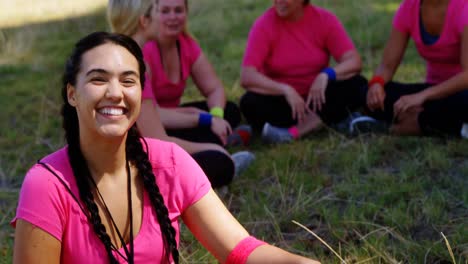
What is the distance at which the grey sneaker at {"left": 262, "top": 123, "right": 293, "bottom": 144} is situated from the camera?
4.65 metres

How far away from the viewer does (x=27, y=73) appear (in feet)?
22.4

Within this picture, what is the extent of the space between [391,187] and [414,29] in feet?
4.41

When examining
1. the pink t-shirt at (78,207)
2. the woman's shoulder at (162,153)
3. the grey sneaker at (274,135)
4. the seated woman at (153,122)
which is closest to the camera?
the pink t-shirt at (78,207)

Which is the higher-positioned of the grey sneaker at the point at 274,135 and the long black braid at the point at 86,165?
the long black braid at the point at 86,165

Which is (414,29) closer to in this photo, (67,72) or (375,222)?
(375,222)

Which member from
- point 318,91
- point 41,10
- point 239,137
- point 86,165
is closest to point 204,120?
point 239,137

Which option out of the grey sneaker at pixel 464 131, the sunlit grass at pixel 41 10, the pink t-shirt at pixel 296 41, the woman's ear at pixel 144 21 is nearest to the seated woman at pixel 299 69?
the pink t-shirt at pixel 296 41

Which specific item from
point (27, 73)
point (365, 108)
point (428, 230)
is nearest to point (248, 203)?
point (428, 230)

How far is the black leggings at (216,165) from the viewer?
3.82 metres

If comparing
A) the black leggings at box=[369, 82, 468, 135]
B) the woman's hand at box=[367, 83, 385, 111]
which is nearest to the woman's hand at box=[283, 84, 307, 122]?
the woman's hand at box=[367, 83, 385, 111]

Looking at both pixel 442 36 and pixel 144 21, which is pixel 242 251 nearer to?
pixel 144 21

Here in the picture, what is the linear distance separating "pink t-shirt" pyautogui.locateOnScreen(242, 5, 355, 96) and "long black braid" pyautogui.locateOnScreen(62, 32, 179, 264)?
8.49ft

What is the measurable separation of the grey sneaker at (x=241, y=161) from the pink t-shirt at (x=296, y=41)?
2.66ft

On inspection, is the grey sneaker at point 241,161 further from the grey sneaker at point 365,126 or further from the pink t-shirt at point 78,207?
the pink t-shirt at point 78,207
